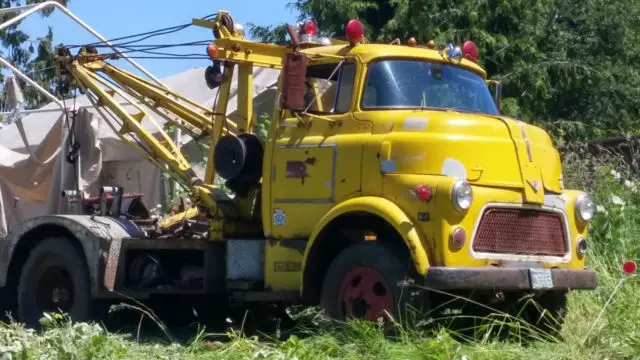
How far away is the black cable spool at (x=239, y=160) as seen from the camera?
936 centimetres

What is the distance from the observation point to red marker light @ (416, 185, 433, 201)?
788 cm

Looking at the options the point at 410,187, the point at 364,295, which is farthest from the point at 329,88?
the point at 364,295

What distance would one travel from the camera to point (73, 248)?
407 inches

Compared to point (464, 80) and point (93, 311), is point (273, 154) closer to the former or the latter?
point (464, 80)

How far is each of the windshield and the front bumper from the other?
160 cm

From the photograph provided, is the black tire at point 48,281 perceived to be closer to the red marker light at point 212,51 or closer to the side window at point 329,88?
the red marker light at point 212,51

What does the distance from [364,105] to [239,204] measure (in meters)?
1.77

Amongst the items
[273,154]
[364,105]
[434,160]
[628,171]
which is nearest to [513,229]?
[434,160]

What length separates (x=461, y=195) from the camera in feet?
25.6

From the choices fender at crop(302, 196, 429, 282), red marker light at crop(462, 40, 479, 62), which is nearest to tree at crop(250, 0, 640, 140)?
red marker light at crop(462, 40, 479, 62)

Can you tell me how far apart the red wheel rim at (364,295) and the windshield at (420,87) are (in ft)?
4.59

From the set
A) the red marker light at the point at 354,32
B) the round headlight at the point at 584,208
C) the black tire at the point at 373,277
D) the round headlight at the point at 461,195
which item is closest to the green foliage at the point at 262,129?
the red marker light at the point at 354,32

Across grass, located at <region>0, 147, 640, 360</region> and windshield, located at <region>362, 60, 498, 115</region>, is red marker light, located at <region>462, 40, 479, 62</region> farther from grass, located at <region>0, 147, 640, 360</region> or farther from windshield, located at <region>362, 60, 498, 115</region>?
grass, located at <region>0, 147, 640, 360</region>

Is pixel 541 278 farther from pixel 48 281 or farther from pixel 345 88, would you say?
pixel 48 281
